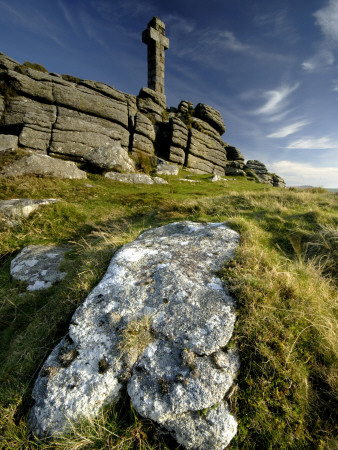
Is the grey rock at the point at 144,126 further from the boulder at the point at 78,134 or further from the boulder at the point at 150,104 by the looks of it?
the boulder at the point at 78,134

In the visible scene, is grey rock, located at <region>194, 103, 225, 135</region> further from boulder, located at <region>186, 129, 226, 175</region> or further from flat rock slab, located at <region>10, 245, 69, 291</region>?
flat rock slab, located at <region>10, 245, 69, 291</region>

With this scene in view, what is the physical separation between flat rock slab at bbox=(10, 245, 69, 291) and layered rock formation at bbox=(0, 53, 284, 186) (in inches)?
557

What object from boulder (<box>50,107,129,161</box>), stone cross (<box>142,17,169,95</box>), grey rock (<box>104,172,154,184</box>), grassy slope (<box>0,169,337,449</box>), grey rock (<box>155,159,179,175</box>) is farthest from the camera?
stone cross (<box>142,17,169,95</box>)

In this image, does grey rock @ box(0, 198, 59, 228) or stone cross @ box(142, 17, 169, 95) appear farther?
stone cross @ box(142, 17, 169, 95)

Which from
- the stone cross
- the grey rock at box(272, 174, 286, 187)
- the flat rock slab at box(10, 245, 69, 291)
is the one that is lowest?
the flat rock slab at box(10, 245, 69, 291)

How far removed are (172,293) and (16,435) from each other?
235 centimetres

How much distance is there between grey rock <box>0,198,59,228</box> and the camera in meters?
8.16

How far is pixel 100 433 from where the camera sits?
2146 mm

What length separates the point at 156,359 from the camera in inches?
104

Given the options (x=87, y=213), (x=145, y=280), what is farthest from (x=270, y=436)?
(x=87, y=213)

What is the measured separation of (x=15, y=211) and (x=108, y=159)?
12712mm

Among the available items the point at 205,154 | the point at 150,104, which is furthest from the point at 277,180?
the point at 150,104

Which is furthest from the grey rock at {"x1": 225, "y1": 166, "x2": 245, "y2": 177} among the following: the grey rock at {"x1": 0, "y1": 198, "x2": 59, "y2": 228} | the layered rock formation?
the grey rock at {"x1": 0, "y1": 198, "x2": 59, "y2": 228}

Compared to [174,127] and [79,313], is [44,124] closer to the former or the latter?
[174,127]
